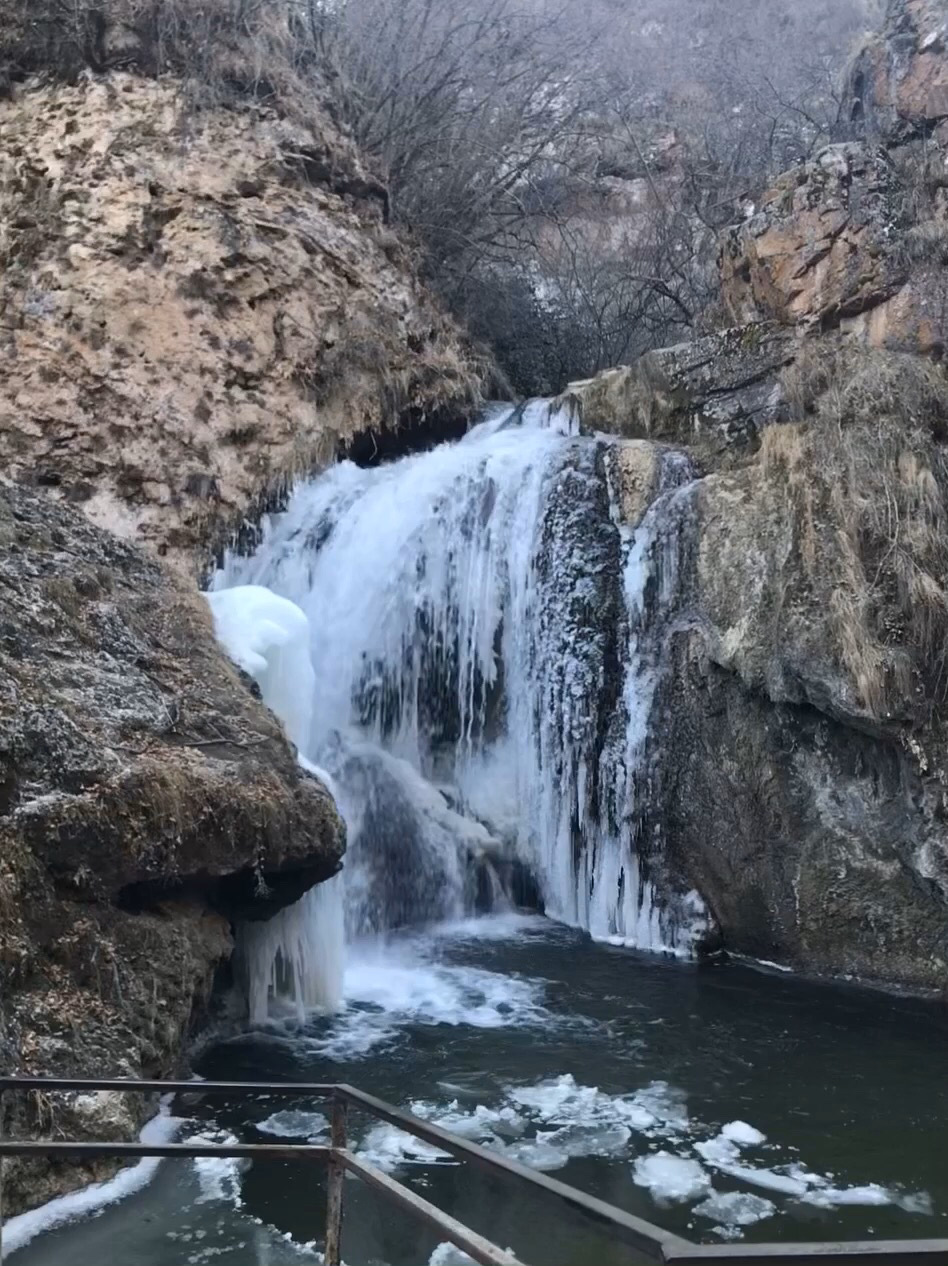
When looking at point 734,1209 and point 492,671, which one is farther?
point 492,671

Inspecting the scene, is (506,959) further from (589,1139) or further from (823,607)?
(823,607)

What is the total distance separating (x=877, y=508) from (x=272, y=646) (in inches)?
170

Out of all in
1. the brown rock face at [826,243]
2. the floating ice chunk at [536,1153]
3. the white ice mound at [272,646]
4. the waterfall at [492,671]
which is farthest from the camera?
the brown rock face at [826,243]

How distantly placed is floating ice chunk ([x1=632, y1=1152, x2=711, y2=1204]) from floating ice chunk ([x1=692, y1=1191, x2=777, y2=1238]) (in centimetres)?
7

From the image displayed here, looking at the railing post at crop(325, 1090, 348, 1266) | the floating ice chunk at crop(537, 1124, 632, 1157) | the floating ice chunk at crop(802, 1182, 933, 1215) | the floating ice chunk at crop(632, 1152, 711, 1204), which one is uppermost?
the railing post at crop(325, 1090, 348, 1266)

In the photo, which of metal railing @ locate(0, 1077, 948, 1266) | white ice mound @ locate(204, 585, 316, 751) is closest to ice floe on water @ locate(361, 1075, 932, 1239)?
metal railing @ locate(0, 1077, 948, 1266)

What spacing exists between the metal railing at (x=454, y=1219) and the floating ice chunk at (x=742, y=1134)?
252 cm

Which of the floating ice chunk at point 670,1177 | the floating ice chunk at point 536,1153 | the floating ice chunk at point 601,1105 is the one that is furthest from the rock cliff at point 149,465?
the floating ice chunk at point 670,1177

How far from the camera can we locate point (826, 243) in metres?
10.1

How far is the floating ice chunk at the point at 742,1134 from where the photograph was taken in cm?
488

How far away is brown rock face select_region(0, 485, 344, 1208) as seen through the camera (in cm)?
465

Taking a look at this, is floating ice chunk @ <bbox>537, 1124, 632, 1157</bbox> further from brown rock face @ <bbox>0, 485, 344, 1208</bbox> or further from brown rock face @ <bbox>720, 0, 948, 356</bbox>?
brown rock face @ <bbox>720, 0, 948, 356</bbox>

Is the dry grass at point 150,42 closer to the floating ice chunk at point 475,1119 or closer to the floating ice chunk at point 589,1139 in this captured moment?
the floating ice chunk at point 475,1119

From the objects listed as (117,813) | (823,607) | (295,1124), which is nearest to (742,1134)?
(295,1124)
